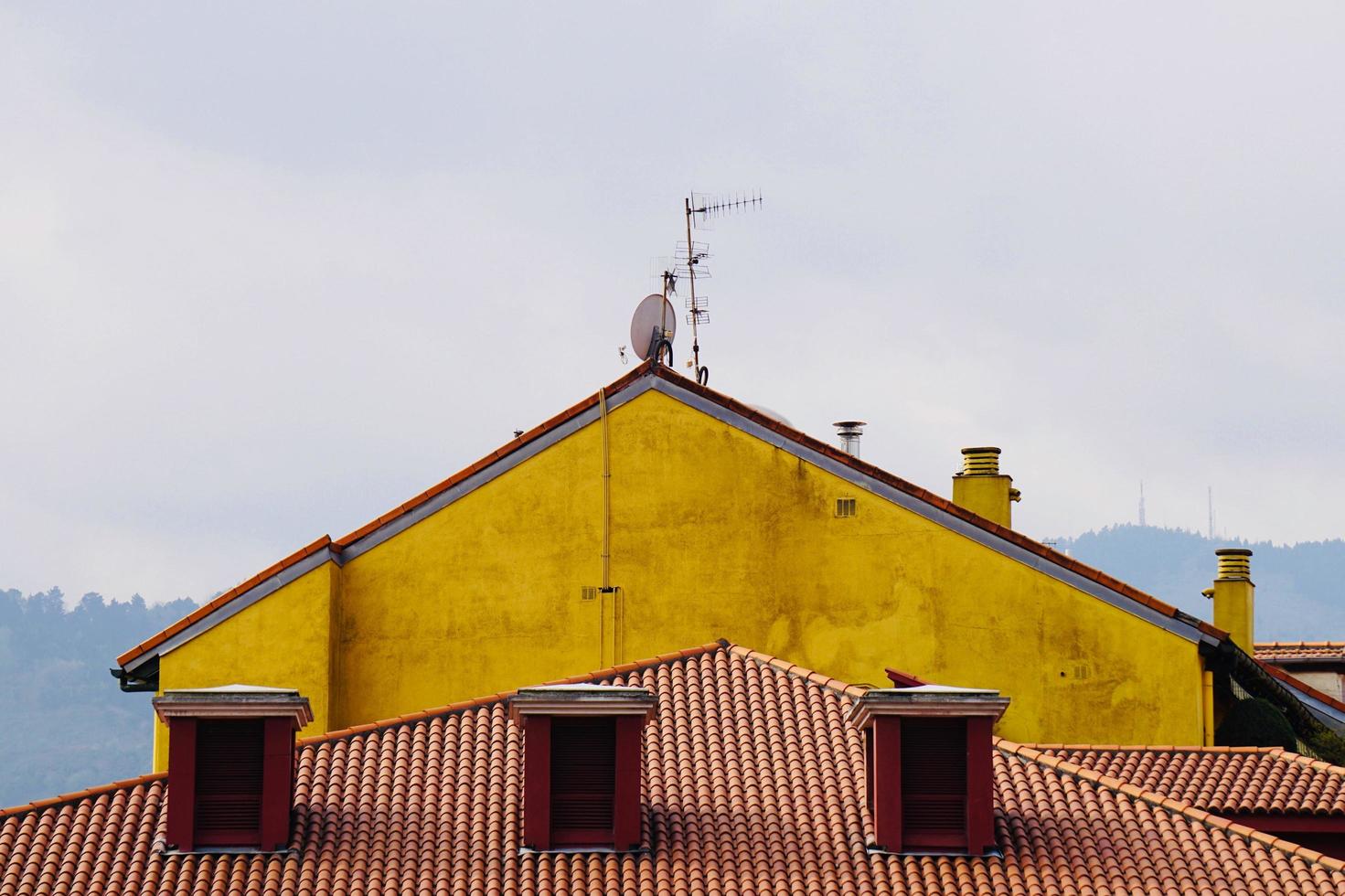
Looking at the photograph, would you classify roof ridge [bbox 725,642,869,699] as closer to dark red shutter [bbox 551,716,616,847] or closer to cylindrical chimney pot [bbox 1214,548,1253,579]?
dark red shutter [bbox 551,716,616,847]

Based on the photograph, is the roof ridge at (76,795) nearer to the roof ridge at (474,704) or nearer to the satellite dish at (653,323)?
the roof ridge at (474,704)

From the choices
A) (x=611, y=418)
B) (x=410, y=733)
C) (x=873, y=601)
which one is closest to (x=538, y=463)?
(x=611, y=418)

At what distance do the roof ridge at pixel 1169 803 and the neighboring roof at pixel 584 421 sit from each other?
17.6ft

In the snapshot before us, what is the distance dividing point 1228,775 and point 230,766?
1135cm

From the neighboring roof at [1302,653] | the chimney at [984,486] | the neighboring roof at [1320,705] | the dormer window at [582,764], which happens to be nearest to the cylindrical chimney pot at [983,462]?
the chimney at [984,486]

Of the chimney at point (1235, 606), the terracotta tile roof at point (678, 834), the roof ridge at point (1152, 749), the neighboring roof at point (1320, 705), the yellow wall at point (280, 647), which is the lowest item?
the terracotta tile roof at point (678, 834)

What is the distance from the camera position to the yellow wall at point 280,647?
32312 mm

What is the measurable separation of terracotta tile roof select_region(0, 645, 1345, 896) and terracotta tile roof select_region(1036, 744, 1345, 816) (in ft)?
A: 5.35

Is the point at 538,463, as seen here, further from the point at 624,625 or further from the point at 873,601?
the point at 873,601

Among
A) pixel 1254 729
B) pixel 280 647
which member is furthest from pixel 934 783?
pixel 280 647

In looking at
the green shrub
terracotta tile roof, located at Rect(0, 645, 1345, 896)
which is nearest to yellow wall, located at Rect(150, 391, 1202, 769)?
the green shrub

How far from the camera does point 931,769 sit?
24672 mm

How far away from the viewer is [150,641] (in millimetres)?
32375

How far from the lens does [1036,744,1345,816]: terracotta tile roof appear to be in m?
27.5
